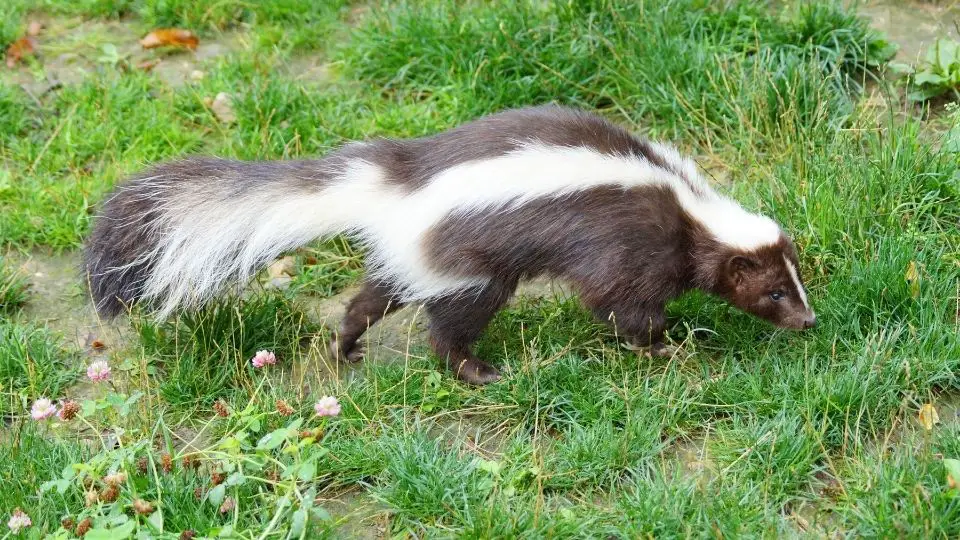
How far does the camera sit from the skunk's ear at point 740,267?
519 centimetres

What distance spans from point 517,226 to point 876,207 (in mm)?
1797

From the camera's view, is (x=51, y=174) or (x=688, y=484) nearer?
(x=688, y=484)

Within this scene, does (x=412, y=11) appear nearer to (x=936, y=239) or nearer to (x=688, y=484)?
(x=936, y=239)

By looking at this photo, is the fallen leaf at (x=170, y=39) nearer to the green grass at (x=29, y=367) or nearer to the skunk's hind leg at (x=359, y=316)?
the green grass at (x=29, y=367)

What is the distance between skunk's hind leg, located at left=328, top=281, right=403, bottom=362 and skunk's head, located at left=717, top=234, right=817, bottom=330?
4.95ft

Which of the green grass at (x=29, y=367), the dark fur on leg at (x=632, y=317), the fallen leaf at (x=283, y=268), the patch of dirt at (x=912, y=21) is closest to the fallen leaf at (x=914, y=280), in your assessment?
the dark fur on leg at (x=632, y=317)

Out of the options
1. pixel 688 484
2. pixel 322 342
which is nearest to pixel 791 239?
pixel 688 484

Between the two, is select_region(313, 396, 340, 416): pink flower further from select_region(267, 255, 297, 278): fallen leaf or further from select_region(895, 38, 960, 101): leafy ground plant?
select_region(895, 38, 960, 101): leafy ground plant

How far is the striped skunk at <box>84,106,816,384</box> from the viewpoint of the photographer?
4941 millimetres

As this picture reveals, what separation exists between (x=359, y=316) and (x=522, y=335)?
876 mm

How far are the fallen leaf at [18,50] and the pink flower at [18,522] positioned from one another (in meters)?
4.18

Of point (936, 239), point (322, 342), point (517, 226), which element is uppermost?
point (517, 226)

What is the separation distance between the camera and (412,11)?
7113 mm

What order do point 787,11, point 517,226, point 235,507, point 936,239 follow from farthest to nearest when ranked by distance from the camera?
1. point 787,11
2. point 936,239
3. point 517,226
4. point 235,507
